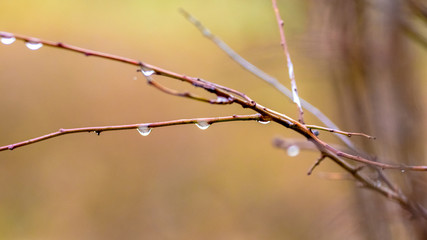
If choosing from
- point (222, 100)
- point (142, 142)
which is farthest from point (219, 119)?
point (142, 142)

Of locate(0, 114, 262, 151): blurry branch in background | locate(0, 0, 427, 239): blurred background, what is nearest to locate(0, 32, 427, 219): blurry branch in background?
locate(0, 114, 262, 151): blurry branch in background

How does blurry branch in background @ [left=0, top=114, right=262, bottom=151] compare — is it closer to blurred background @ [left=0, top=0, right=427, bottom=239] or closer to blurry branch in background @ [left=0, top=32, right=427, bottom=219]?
blurry branch in background @ [left=0, top=32, right=427, bottom=219]

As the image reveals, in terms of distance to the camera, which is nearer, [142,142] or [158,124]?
[158,124]

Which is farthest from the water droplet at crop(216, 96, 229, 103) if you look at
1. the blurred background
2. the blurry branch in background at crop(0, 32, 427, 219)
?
the blurred background

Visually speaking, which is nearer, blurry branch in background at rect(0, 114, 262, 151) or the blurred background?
blurry branch in background at rect(0, 114, 262, 151)

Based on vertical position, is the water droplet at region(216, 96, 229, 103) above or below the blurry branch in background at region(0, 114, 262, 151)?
above

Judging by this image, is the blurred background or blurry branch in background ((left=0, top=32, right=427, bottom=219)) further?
the blurred background

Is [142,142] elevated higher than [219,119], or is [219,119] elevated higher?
[219,119]

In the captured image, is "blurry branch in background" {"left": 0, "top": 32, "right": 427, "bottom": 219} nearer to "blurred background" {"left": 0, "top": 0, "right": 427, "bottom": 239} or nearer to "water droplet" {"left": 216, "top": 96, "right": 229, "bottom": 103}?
"water droplet" {"left": 216, "top": 96, "right": 229, "bottom": 103}

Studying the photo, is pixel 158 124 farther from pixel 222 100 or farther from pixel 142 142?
pixel 142 142

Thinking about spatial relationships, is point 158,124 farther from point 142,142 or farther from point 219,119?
point 142,142

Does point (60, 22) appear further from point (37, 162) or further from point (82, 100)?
point (37, 162)

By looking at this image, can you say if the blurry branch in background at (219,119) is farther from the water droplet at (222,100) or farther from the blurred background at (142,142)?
the blurred background at (142,142)
